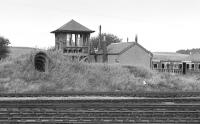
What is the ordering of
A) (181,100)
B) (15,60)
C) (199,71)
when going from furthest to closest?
1. (199,71)
2. (15,60)
3. (181,100)

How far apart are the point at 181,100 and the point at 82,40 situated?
2533 centimetres

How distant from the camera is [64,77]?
29.3 metres

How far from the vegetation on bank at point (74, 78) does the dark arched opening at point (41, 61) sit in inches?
22.5

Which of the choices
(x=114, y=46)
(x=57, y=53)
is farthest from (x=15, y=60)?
(x=114, y=46)

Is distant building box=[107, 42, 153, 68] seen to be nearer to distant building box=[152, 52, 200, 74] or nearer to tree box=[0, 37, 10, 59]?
distant building box=[152, 52, 200, 74]

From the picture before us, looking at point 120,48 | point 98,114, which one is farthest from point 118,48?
point 98,114

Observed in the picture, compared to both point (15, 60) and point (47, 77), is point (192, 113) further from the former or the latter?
point (15, 60)

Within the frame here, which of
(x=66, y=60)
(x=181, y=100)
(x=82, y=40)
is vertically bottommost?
(x=181, y=100)

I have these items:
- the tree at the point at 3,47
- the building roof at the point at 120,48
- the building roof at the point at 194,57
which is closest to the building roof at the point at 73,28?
the building roof at the point at 120,48

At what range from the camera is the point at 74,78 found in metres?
29.4

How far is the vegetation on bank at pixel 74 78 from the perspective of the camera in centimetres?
2712

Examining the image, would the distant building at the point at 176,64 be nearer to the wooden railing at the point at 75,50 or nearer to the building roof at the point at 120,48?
the building roof at the point at 120,48

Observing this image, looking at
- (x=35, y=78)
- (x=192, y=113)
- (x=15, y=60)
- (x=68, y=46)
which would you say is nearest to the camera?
(x=192, y=113)

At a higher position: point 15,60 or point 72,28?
point 72,28
